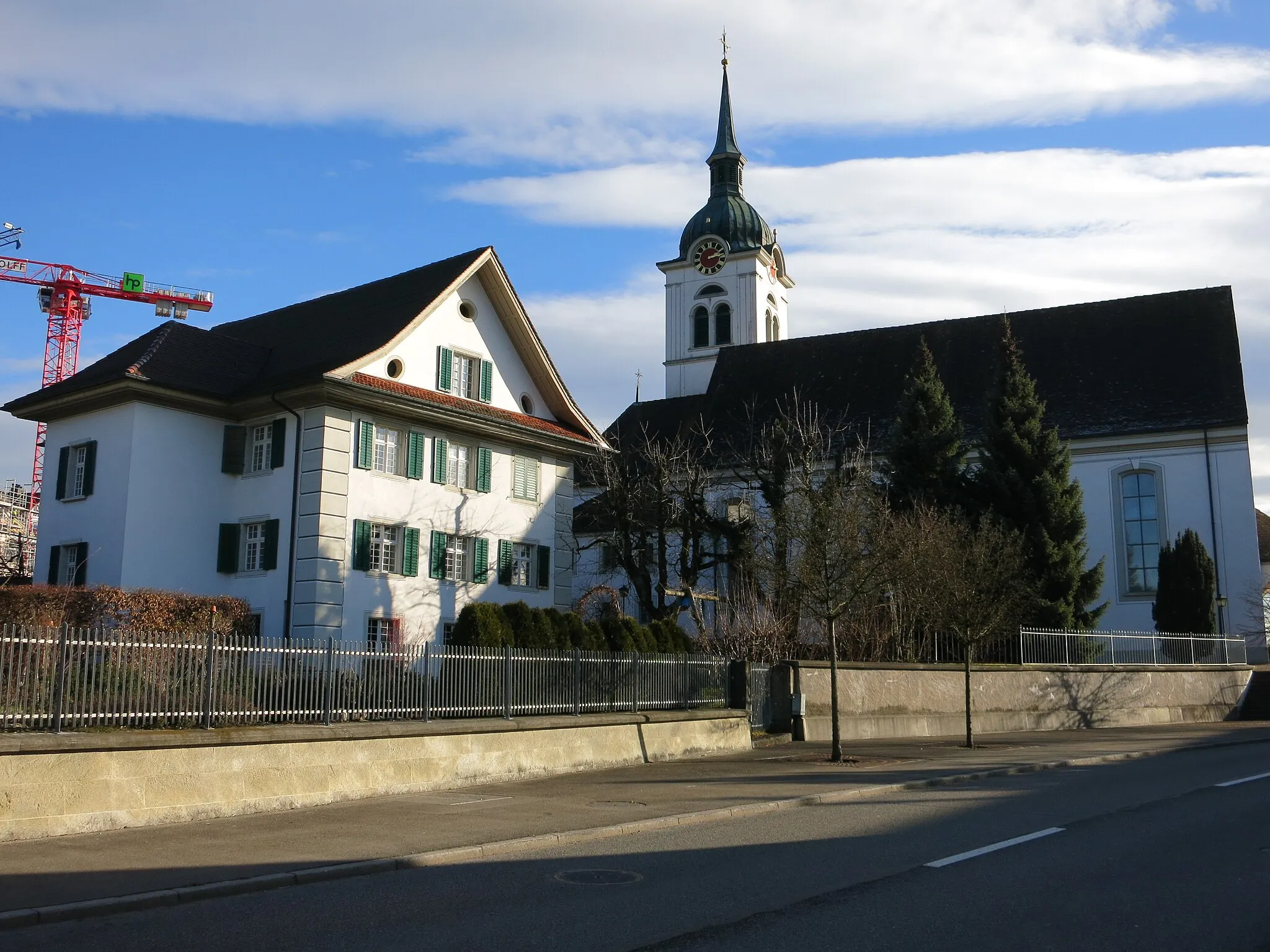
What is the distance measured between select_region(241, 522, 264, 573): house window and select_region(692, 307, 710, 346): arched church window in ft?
141

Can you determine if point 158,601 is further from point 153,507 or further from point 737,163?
point 737,163

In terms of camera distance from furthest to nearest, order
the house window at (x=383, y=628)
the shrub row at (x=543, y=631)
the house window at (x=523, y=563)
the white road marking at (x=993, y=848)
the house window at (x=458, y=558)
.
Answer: the house window at (x=523, y=563), the house window at (x=458, y=558), the house window at (x=383, y=628), the shrub row at (x=543, y=631), the white road marking at (x=993, y=848)

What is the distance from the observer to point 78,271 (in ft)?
323

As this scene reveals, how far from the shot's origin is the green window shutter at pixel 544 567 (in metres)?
32.0

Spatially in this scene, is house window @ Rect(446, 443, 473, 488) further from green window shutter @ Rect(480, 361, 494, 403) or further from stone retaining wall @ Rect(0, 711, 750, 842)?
stone retaining wall @ Rect(0, 711, 750, 842)

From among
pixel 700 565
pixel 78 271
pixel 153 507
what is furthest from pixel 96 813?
pixel 78 271

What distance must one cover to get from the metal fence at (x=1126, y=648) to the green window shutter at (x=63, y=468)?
22431 millimetres

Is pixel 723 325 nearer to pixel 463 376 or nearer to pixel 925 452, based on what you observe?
pixel 925 452

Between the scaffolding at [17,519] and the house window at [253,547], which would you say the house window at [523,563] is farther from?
the scaffolding at [17,519]

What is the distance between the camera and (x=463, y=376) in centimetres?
3077

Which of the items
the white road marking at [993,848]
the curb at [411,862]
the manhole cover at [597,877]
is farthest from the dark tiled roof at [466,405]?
the white road marking at [993,848]

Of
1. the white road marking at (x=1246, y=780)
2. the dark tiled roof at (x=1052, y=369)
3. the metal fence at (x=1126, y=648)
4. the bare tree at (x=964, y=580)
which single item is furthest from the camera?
the dark tiled roof at (x=1052, y=369)

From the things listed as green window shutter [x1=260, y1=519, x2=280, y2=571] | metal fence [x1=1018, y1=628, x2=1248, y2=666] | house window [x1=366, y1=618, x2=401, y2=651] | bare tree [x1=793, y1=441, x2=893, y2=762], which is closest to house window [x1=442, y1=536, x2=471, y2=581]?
house window [x1=366, y1=618, x2=401, y2=651]

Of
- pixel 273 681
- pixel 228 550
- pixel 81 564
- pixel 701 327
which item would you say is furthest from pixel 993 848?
pixel 701 327
